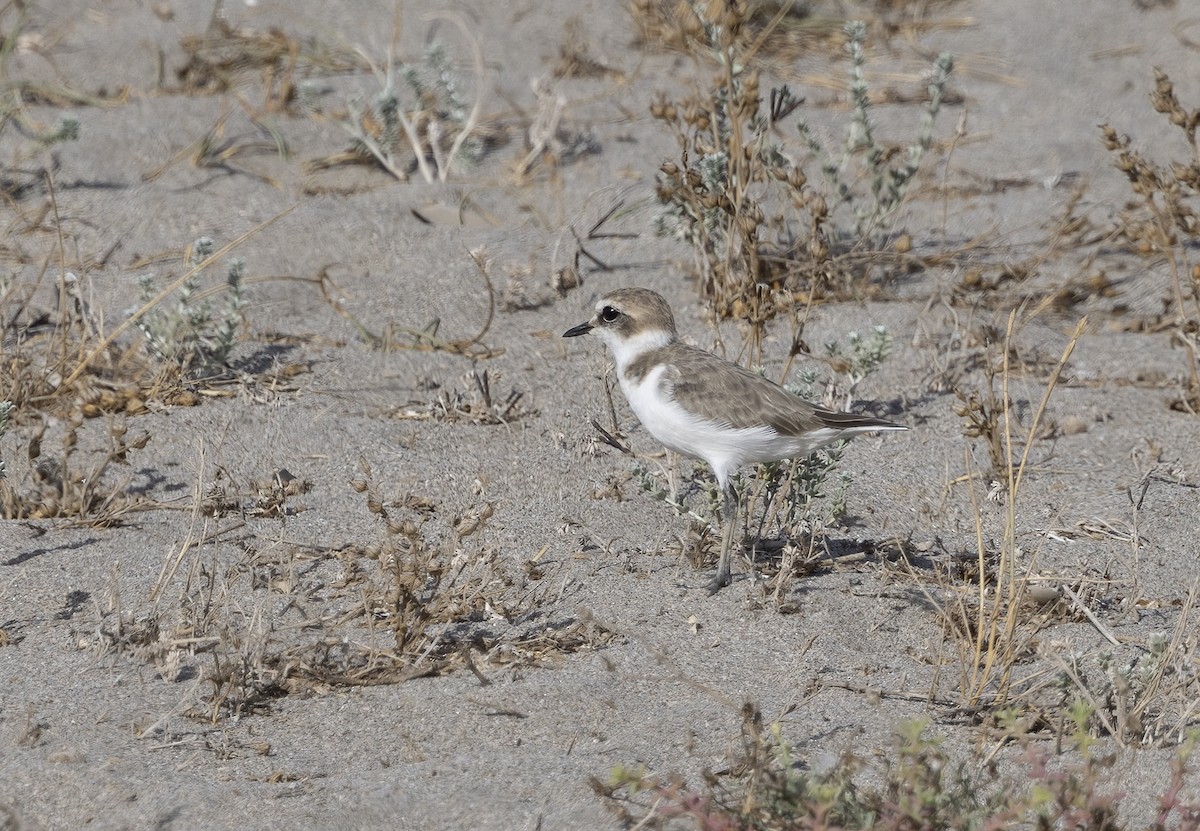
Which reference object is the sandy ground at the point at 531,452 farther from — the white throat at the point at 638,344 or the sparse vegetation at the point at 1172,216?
the white throat at the point at 638,344

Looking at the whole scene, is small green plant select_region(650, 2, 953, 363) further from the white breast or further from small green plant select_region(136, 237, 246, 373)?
small green plant select_region(136, 237, 246, 373)

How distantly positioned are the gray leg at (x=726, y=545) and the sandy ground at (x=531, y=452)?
7 centimetres

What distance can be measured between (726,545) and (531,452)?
1.05 m

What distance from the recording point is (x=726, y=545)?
3721 millimetres

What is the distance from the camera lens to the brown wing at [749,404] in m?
3.70

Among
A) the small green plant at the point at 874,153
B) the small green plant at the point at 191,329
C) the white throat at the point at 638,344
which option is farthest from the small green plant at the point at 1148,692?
the small green plant at the point at 191,329

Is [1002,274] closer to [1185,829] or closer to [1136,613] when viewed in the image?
[1136,613]

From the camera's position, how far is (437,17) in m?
8.05

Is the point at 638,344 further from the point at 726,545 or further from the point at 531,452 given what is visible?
the point at 726,545

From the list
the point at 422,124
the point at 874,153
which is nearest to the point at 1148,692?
the point at 874,153

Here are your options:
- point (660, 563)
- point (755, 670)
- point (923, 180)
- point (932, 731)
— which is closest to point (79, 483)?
point (660, 563)

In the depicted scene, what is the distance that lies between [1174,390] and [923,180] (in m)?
1.98

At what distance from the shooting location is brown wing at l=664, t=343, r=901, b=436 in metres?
3.70

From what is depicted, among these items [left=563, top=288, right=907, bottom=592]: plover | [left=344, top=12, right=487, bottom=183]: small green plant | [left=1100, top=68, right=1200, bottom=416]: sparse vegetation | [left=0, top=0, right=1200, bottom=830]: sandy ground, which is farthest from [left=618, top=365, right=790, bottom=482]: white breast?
[left=344, top=12, right=487, bottom=183]: small green plant
